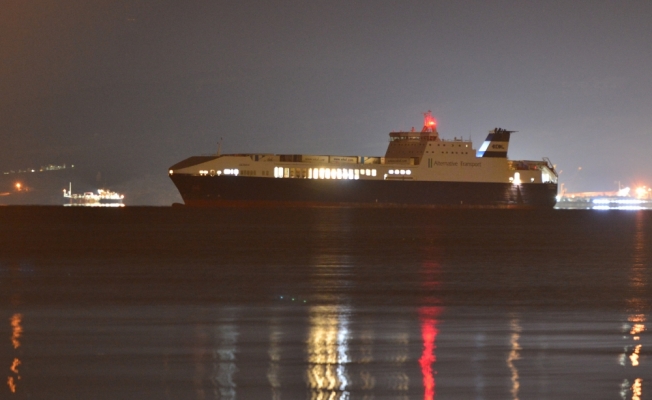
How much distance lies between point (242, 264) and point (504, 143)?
45088 millimetres

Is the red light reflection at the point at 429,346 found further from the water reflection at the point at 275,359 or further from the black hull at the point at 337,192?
the black hull at the point at 337,192

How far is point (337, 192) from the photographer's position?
1935 inches

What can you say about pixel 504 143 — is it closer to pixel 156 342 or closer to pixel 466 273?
pixel 466 273

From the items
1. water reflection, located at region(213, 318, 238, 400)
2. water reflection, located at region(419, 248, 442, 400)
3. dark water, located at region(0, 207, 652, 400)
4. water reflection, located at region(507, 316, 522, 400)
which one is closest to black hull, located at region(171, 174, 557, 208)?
dark water, located at region(0, 207, 652, 400)

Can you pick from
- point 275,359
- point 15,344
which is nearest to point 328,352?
point 275,359

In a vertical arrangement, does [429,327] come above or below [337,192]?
below

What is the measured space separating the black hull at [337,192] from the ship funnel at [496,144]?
104 inches

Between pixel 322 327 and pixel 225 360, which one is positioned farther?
pixel 322 327

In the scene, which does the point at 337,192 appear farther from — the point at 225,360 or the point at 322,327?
the point at 225,360

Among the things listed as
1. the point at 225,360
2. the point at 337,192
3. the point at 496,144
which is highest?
the point at 496,144

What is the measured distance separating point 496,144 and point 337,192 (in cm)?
1425

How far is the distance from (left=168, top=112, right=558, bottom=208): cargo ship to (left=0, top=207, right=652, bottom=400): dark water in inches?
1276

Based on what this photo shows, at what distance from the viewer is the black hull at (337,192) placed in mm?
47781

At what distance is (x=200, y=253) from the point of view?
16.4 metres
